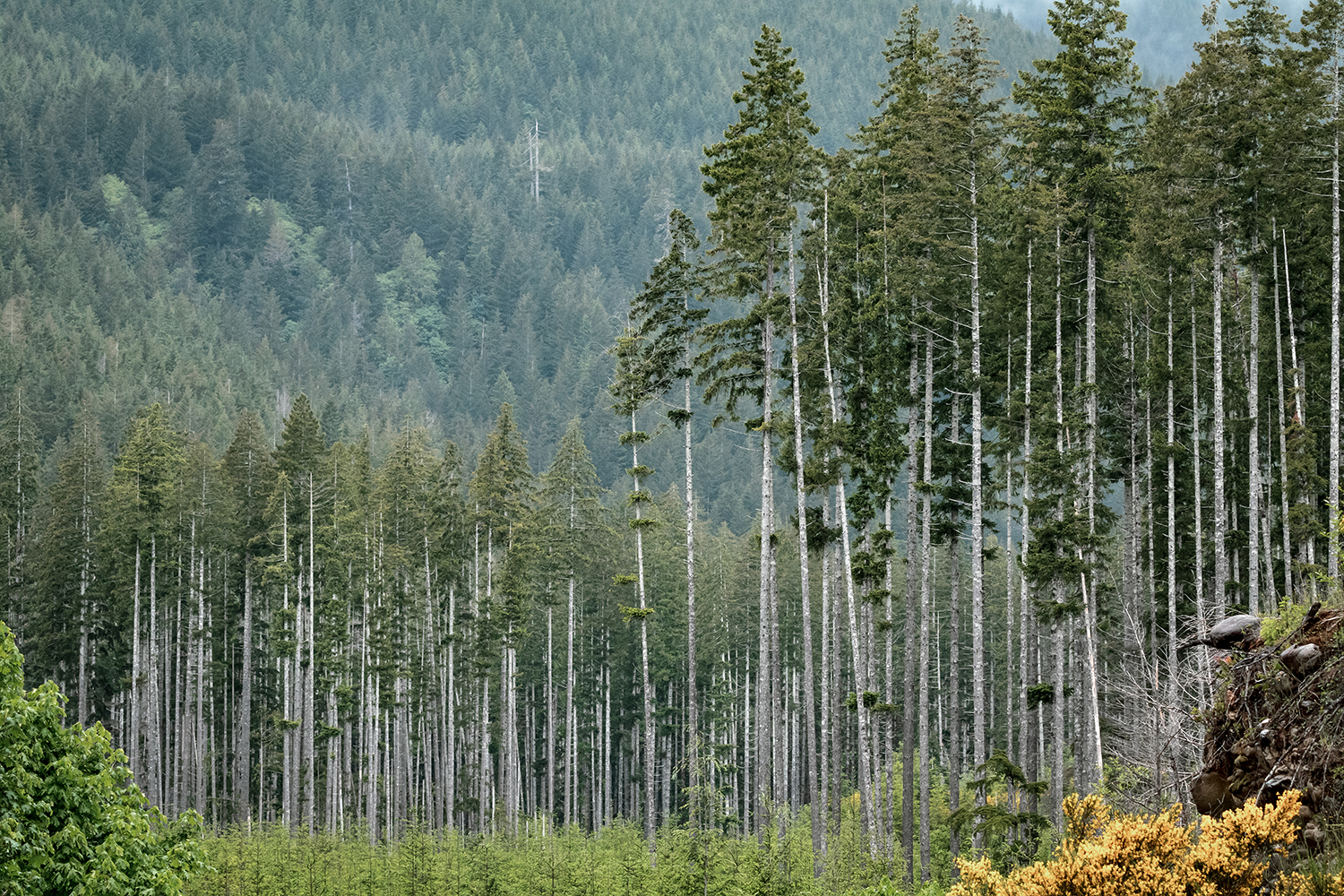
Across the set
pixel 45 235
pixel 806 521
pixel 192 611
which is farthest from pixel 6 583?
pixel 45 235

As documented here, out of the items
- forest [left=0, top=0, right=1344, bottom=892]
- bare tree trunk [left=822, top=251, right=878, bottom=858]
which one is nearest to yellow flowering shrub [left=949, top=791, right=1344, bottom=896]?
forest [left=0, top=0, right=1344, bottom=892]

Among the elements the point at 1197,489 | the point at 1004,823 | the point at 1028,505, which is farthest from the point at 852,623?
the point at 1197,489

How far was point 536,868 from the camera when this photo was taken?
26750mm

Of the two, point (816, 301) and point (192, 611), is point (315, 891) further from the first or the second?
point (192, 611)

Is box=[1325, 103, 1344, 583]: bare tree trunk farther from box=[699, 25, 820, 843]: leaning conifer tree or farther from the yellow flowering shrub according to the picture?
the yellow flowering shrub

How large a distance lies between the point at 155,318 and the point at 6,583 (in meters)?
81.7

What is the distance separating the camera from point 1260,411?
106 feet

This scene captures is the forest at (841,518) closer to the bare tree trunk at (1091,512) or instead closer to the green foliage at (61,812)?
the bare tree trunk at (1091,512)

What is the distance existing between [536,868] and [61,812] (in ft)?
51.9

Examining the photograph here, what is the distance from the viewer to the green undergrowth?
72.1 feet

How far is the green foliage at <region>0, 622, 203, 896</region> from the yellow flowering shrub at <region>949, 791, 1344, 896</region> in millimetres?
9076

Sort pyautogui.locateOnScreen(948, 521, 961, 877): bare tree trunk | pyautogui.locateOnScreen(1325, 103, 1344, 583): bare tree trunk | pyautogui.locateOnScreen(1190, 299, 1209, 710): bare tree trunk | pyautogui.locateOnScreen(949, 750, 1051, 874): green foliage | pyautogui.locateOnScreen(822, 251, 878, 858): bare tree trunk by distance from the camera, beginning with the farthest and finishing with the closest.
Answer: pyautogui.locateOnScreen(822, 251, 878, 858): bare tree trunk < pyautogui.locateOnScreen(1325, 103, 1344, 583): bare tree trunk < pyautogui.locateOnScreen(948, 521, 961, 877): bare tree trunk < pyautogui.locateOnScreen(949, 750, 1051, 874): green foliage < pyautogui.locateOnScreen(1190, 299, 1209, 710): bare tree trunk

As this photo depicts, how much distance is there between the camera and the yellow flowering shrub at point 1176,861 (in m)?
7.94

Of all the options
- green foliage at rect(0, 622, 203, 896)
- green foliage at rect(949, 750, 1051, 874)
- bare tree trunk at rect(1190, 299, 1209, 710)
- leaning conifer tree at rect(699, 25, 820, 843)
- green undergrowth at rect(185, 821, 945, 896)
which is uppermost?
leaning conifer tree at rect(699, 25, 820, 843)
